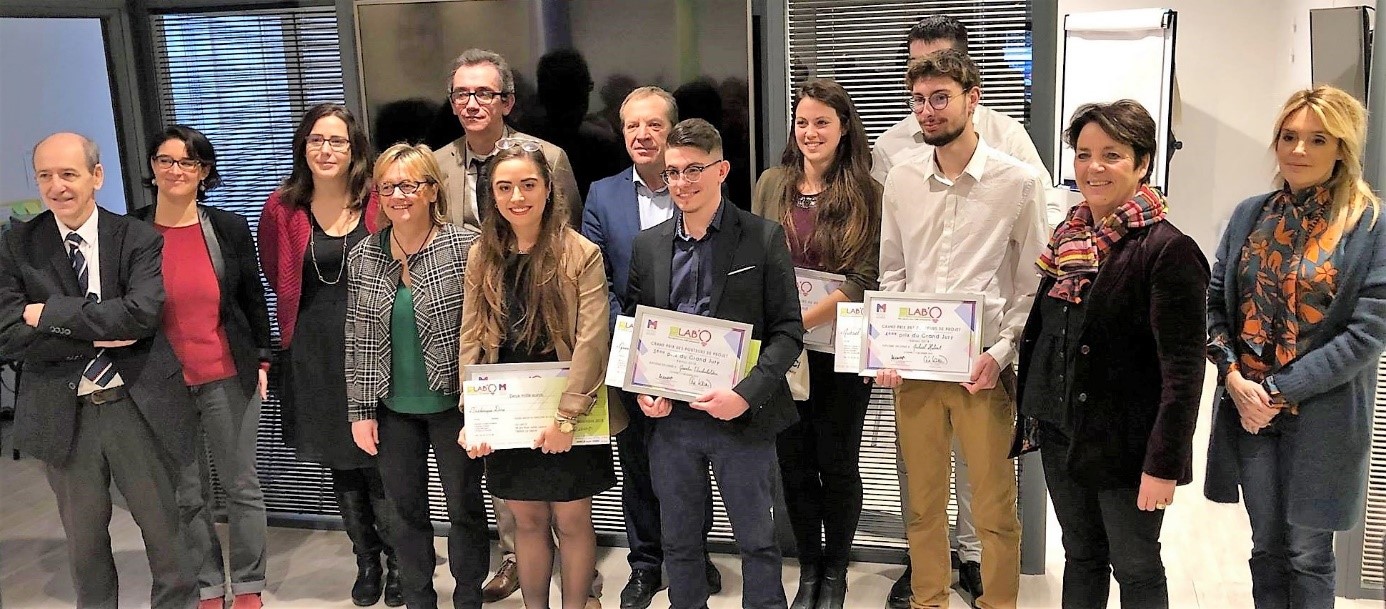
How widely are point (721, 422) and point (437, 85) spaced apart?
1.80 metres

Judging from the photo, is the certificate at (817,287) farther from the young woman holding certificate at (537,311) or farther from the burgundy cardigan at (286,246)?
the burgundy cardigan at (286,246)

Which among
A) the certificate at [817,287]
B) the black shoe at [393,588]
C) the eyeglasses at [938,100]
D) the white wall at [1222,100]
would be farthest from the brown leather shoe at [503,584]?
the white wall at [1222,100]

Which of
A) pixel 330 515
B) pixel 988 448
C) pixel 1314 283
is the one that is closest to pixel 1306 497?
pixel 1314 283

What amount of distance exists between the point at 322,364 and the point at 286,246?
0.38 m

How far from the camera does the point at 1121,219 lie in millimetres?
2143

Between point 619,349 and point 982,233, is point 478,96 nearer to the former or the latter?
point 619,349

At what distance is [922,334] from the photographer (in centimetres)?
257

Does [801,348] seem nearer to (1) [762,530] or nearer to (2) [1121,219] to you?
(1) [762,530]

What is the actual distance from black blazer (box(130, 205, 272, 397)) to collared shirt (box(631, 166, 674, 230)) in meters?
1.25

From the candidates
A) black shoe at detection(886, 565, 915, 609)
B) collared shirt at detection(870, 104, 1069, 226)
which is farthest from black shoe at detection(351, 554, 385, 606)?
collared shirt at detection(870, 104, 1069, 226)

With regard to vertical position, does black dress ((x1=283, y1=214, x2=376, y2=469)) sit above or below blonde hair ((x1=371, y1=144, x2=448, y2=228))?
below

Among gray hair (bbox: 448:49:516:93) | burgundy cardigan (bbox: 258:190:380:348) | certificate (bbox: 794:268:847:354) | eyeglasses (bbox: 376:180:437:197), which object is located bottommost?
certificate (bbox: 794:268:847:354)

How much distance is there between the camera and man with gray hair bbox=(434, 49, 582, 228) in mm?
2967

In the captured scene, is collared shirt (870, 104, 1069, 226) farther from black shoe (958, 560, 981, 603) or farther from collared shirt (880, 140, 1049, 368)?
black shoe (958, 560, 981, 603)
